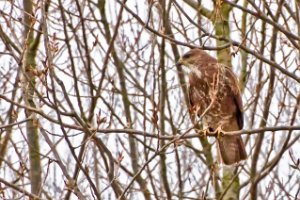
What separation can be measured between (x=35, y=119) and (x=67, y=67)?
292cm

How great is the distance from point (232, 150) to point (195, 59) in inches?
40.2

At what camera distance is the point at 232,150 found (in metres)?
7.21

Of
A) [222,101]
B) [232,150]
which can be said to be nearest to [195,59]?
[222,101]

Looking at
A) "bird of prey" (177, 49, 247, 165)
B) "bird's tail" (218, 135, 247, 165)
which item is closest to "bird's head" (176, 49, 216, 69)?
"bird of prey" (177, 49, 247, 165)

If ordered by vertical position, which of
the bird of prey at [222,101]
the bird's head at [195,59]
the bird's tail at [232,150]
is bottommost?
the bird's tail at [232,150]

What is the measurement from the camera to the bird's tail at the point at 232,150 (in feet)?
23.5

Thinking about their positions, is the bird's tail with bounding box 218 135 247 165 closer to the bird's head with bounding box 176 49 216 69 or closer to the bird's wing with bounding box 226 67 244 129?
the bird's wing with bounding box 226 67 244 129

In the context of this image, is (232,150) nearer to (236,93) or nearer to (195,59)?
(236,93)

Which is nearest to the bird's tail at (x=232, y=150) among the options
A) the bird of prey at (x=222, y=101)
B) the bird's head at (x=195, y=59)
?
the bird of prey at (x=222, y=101)

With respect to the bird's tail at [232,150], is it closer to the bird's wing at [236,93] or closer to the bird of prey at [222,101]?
the bird of prey at [222,101]

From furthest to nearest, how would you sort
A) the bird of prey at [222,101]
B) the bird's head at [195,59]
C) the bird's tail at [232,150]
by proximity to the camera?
the bird's head at [195,59] < the bird's tail at [232,150] < the bird of prey at [222,101]

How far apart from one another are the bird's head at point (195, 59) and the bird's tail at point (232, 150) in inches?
31.8

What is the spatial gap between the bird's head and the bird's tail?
81 centimetres

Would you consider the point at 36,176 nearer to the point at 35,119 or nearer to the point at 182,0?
the point at 35,119
